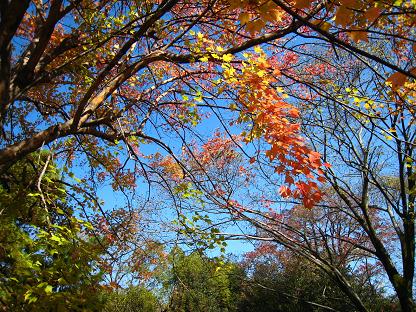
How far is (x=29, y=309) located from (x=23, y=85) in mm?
2167

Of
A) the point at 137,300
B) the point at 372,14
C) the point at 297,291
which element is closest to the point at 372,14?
the point at 372,14

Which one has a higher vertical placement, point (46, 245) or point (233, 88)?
point (233, 88)

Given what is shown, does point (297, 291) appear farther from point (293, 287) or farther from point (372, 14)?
point (372, 14)

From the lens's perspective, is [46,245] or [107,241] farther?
[107,241]

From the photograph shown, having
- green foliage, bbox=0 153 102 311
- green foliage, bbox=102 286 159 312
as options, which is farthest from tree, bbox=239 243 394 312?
green foliage, bbox=0 153 102 311

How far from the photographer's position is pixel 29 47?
3914mm

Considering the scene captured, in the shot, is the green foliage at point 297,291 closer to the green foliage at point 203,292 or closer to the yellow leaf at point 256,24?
the green foliage at point 203,292

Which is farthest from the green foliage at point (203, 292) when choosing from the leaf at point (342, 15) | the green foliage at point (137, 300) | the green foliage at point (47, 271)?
the leaf at point (342, 15)

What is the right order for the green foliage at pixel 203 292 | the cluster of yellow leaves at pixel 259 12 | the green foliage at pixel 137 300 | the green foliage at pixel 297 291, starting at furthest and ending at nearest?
the green foliage at pixel 203 292 → the green foliage at pixel 137 300 → the green foliage at pixel 297 291 → the cluster of yellow leaves at pixel 259 12

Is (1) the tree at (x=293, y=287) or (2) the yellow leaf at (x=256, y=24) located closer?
(2) the yellow leaf at (x=256, y=24)

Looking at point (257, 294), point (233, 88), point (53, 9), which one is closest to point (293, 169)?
point (233, 88)

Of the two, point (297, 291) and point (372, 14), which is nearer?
point (372, 14)

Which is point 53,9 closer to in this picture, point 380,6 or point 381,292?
point 380,6

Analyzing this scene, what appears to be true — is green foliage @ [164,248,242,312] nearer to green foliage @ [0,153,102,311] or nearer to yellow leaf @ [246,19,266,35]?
green foliage @ [0,153,102,311]
